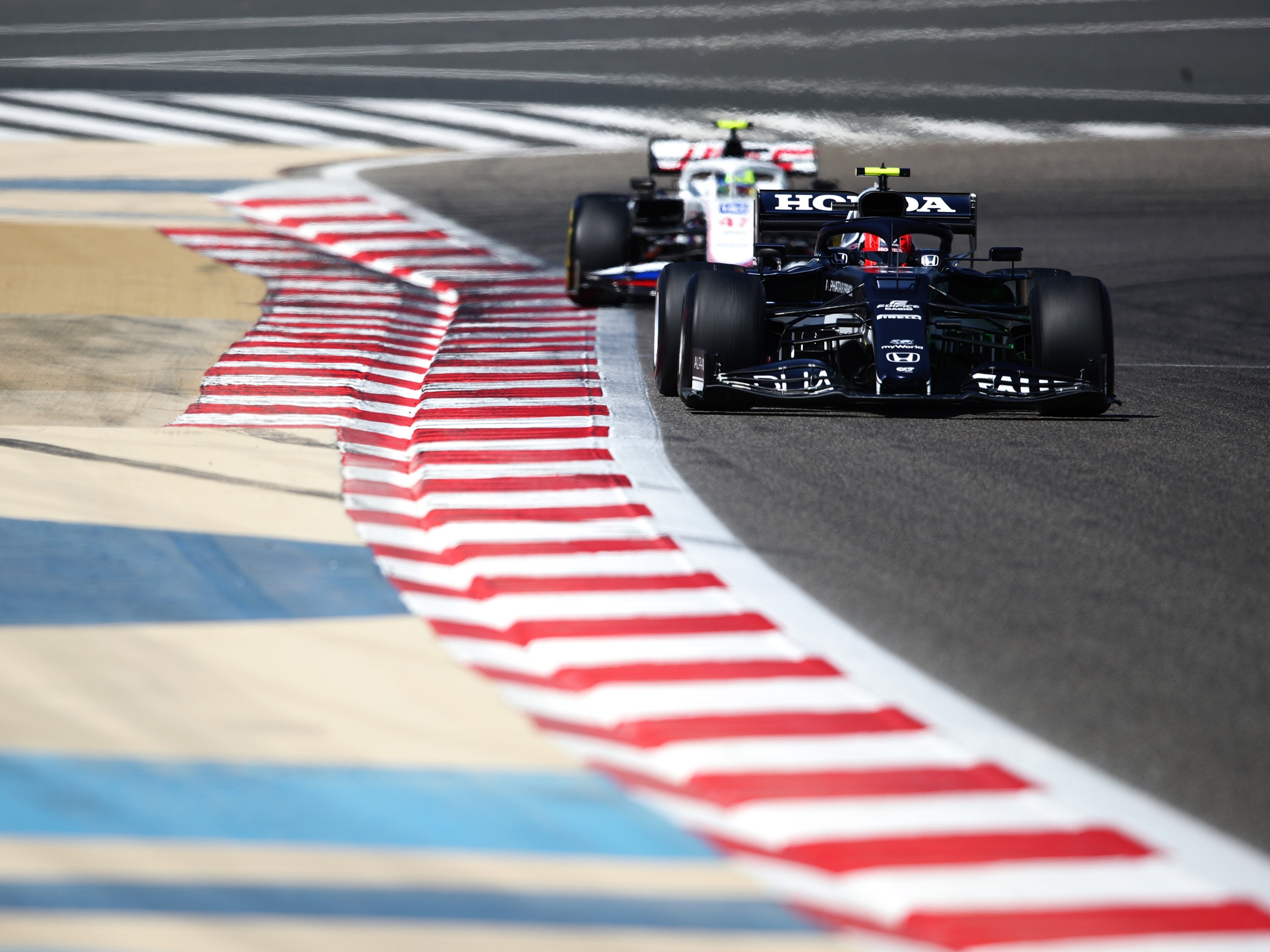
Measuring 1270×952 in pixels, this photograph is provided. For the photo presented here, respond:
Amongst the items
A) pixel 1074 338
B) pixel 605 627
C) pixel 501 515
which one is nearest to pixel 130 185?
pixel 1074 338

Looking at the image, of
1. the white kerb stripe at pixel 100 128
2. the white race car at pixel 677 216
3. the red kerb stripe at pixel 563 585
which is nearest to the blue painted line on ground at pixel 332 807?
the red kerb stripe at pixel 563 585

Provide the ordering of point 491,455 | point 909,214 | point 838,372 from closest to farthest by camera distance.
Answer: point 491,455
point 838,372
point 909,214

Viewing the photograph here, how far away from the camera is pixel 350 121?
23.8m

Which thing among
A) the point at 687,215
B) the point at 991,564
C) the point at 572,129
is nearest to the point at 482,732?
the point at 991,564

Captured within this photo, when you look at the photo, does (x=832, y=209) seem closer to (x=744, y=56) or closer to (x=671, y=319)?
(x=671, y=319)

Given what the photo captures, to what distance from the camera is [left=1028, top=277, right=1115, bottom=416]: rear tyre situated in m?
8.34

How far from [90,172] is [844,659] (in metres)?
16.4

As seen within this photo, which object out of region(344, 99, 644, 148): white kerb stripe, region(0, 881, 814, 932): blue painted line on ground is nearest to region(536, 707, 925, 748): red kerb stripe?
region(0, 881, 814, 932): blue painted line on ground

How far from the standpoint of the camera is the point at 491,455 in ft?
23.8

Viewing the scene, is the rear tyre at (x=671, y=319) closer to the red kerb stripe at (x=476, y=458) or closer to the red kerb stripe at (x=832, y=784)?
the red kerb stripe at (x=476, y=458)

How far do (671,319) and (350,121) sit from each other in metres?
16.3

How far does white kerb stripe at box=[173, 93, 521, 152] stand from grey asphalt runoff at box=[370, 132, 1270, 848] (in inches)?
448

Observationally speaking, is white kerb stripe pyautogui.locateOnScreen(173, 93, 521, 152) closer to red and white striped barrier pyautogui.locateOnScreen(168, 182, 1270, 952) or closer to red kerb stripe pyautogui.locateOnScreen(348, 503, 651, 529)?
red and white striped barrier pyautogui.locateOnScreen(168, 182, 1270, 952)

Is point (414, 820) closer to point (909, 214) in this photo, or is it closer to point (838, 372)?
point (838, 372)
